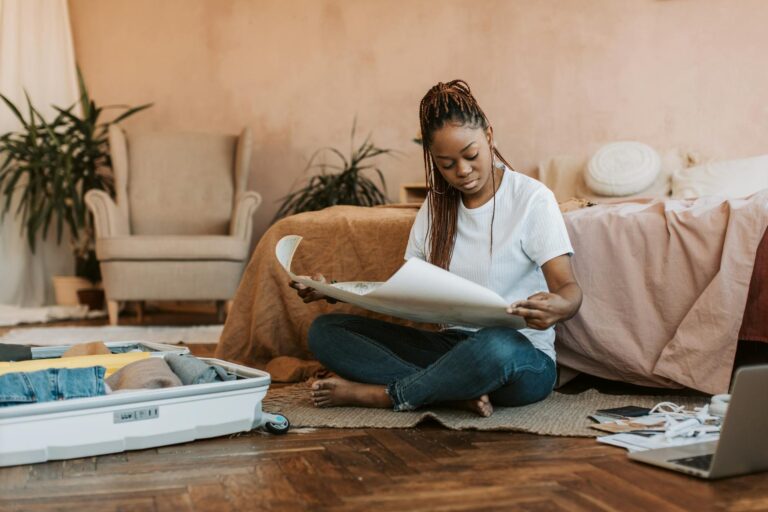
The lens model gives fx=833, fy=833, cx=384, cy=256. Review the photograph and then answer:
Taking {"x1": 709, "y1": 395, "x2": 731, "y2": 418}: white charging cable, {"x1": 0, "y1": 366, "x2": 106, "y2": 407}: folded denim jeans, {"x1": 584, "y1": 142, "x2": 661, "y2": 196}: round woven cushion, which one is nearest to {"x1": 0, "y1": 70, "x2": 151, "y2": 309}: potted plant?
{"x1": 584, "y1": 142, "x2": 661, "y2": 196}: round woven cushion

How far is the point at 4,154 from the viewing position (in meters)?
4.93

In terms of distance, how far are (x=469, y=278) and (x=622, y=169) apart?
2116mm

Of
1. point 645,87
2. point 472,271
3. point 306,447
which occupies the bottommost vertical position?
point 306,447

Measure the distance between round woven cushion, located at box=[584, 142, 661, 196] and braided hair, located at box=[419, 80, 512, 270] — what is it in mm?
1897

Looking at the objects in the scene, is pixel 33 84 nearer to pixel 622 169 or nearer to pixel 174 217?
pixel 174 217

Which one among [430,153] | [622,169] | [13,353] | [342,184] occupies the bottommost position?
[13,353]

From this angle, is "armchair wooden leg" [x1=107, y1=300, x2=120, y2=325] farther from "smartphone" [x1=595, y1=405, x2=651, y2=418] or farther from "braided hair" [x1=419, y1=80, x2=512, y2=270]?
"smartphone" [x1=595, y1=405, x2=651, y2=418]

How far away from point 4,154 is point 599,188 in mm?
3432

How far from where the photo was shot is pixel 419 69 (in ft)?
15.5

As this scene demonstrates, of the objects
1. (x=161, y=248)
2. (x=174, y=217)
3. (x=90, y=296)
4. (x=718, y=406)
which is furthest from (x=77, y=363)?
(x=90, y=296)

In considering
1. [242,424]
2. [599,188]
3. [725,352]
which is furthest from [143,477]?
[599,188]

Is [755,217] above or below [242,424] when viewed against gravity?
above

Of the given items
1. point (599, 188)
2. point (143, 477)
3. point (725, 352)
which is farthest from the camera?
point (599, 188)

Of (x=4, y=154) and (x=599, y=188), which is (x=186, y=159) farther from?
(x=599, y=188)
